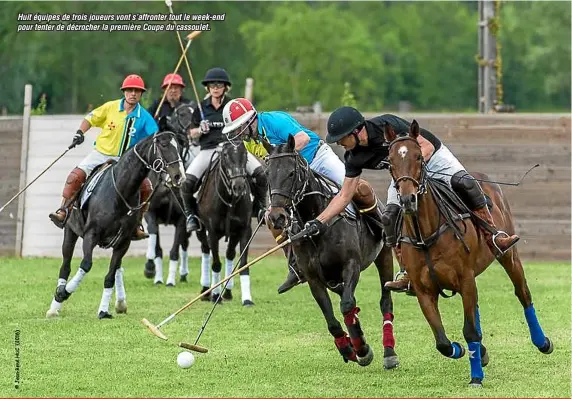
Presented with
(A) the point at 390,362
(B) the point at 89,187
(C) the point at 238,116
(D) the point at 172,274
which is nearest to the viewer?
(A) the point at 390,362

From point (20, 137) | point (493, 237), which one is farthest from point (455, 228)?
point (20, 137)

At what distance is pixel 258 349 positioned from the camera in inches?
494

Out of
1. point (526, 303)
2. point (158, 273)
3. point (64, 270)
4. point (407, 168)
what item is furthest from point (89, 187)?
point (407, 168)

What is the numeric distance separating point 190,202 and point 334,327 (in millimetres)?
6367

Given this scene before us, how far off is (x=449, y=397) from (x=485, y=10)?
17.1 metres

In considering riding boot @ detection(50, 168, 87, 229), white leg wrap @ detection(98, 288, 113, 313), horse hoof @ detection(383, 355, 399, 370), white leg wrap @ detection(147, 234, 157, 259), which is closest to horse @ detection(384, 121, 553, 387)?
horse hoof @ detection(383, 355, 399, 370)

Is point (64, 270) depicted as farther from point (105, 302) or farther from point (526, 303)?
point (526, 303)

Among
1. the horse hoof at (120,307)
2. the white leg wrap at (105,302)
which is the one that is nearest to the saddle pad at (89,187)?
the white leg wrap at (105,302)

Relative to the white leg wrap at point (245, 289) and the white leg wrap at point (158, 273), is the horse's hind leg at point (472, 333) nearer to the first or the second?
the white leg wrap at point (245, 289)

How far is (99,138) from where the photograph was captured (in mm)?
15859

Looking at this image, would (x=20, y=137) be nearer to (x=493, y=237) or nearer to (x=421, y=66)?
(x=493, y=237)

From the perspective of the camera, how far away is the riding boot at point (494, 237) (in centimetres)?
1082

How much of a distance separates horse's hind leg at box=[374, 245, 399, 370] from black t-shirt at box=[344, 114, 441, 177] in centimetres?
142

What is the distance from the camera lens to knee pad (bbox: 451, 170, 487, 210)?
1095 centimetres
